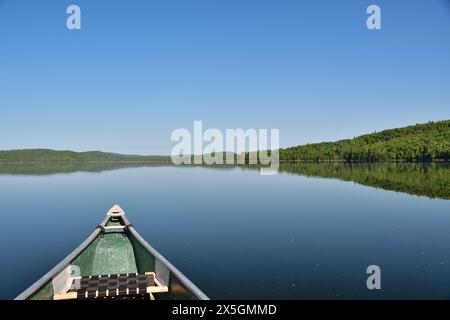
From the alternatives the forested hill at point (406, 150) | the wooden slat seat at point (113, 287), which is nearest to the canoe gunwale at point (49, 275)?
the wooden slat seat at point (113, 287)

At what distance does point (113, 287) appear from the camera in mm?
8539

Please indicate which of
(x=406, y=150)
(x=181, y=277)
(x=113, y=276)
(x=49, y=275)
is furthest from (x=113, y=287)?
(x=406, y=150)

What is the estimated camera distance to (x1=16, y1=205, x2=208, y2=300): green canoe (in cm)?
803

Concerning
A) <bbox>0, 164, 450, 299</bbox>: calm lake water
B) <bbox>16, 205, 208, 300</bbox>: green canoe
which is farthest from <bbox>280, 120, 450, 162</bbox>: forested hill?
<bbox>16, 205, 208, 300</bbox>: green canoe

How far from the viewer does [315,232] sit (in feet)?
70.3

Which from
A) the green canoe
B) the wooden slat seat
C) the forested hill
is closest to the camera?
the green canoe

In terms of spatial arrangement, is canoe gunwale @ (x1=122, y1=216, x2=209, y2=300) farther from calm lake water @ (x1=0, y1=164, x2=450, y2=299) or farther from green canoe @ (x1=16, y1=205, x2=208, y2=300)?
calm lake water @ (x1=0, y1=164, x2=450, y2=299)

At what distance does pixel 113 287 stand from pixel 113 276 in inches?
33.0

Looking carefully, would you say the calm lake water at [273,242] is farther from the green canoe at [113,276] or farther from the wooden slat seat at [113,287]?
the wooden slat seat at [113,287]

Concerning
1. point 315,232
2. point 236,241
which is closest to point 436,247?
point 315,232

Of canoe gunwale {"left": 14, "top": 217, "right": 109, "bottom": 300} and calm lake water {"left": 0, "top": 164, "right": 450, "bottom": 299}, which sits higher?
canoe gunwale {"left": 14, "top": 217, "right": 109, "bottom": 300}

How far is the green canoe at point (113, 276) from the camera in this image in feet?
26.3
